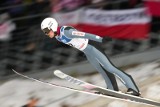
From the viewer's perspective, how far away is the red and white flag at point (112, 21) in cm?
940

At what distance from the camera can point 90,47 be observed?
271 inches

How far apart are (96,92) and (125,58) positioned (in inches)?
115

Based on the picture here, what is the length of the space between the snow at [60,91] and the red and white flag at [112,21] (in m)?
0.73

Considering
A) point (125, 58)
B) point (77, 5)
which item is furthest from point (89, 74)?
point (77, 5)

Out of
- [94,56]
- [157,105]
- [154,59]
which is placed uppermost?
[154,59]

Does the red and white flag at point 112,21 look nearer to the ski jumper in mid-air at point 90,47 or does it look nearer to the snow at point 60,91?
the snow at point 60,91

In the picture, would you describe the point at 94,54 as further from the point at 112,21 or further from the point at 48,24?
the point at 112,21

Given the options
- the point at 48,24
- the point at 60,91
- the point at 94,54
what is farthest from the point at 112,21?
the point at 48,24

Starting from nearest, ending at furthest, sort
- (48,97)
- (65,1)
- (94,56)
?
(94,56), (65,1), (48,97)

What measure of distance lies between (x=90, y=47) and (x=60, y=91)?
328 cm

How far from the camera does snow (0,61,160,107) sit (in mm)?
9484

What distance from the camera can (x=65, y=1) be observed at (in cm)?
917

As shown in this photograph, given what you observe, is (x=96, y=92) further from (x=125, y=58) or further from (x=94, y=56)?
(x=125, y=58)

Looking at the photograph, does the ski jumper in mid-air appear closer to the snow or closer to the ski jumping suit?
the ski jumping suit
